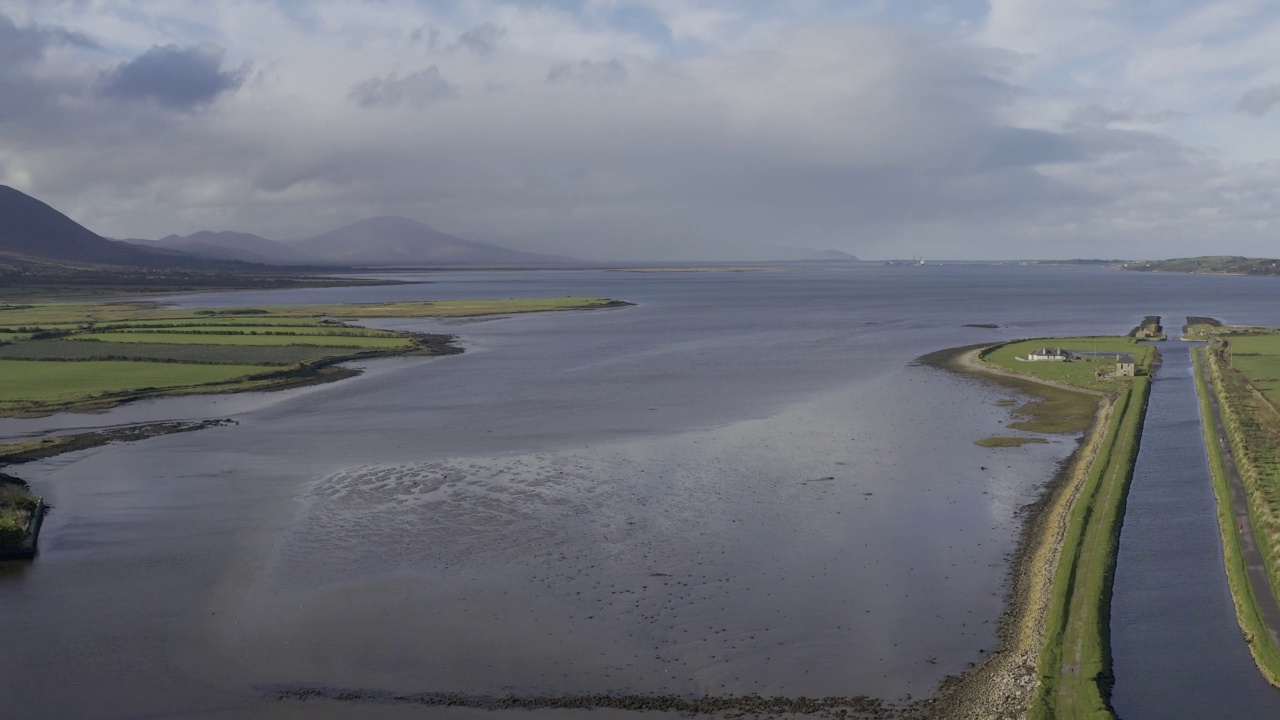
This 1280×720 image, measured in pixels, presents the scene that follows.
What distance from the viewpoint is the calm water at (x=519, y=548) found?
16859 mm

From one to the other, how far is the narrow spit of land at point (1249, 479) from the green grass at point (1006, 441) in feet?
17.0

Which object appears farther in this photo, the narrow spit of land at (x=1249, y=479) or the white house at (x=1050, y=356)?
the white house at (x=1050, y=356)

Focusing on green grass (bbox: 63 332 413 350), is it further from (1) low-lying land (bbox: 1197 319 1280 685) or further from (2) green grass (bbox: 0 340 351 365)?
(1) low-lying land (bbox: 1197 319 1280 685)

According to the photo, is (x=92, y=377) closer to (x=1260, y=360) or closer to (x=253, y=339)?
(x=253, y=339)

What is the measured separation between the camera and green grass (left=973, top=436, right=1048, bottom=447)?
33491 mm

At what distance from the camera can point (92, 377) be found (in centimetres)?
4862

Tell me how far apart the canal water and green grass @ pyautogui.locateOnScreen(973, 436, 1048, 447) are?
13.5 ft

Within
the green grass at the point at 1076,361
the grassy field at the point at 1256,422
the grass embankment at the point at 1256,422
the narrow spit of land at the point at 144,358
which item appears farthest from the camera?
the green grass at the point at 1076,361

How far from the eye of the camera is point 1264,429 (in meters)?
32.9

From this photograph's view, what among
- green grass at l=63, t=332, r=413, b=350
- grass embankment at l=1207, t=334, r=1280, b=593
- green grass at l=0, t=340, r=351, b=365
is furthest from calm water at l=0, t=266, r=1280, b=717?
green grass at l=63, t=332, r=413, b=350

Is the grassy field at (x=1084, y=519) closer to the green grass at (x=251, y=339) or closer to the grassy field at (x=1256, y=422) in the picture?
the grassy field at (x=1256, y=422)

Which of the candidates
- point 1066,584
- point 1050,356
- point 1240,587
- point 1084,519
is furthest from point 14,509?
point 1050,356

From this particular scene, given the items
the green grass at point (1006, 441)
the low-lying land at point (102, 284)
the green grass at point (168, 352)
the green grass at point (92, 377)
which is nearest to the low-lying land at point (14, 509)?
the green grass at point (92, 377)

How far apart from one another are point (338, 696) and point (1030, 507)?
17698 mm
